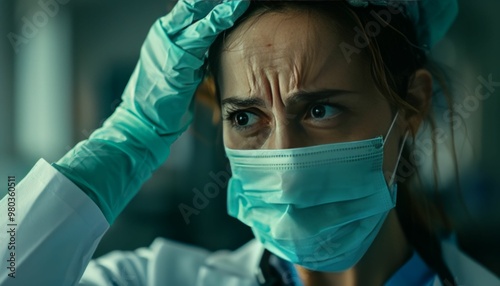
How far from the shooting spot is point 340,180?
0.94 meters

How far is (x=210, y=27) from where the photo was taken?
0.94 m

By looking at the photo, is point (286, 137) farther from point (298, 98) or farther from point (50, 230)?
point (50, 230)

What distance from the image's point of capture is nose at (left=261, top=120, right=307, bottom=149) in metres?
0.93

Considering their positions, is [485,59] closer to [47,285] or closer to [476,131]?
[476,131]

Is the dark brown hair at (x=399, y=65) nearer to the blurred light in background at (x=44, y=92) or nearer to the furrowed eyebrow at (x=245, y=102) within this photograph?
the furrowed eyebrow at (x=245, y=102)

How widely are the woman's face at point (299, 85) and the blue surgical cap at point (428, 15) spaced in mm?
138

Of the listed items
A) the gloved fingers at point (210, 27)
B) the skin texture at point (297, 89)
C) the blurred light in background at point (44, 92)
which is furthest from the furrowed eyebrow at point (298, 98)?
the blurred light in background at point (44, 92)

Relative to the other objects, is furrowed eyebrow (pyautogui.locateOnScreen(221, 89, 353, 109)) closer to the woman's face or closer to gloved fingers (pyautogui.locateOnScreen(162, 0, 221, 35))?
the woman's face

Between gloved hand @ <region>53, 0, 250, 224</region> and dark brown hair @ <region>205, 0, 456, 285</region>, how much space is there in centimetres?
6

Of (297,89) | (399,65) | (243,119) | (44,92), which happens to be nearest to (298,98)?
(297,89)

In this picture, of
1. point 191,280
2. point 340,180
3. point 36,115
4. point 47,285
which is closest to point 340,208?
point 340,180

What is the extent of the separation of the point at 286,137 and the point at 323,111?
89 mm

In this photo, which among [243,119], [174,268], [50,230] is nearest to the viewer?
[50,230]

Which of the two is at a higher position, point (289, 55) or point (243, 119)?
point (289, 55)
